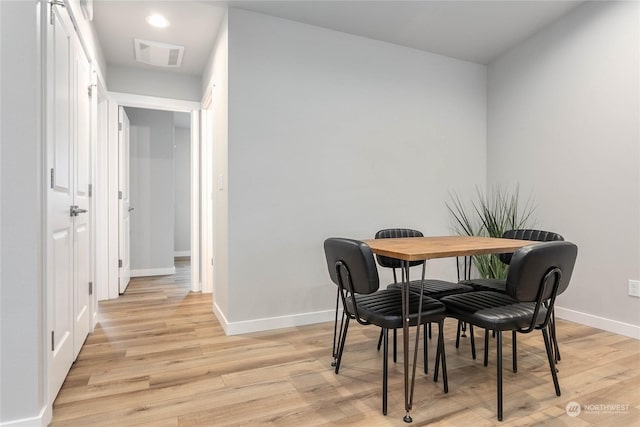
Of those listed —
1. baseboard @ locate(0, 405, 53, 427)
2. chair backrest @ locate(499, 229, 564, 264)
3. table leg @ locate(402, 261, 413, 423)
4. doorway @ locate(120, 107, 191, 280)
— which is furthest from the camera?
doorway @ locate(120, 107, 191, 280)

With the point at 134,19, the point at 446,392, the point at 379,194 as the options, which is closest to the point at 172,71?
the point at 134,19

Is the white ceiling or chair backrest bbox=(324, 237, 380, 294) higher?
the white ceiling

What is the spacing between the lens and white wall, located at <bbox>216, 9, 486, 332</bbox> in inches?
105

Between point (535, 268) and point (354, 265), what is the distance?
2.45ft

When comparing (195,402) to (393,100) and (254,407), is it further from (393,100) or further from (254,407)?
(393,100)

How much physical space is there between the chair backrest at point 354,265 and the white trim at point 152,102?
9.39 feet

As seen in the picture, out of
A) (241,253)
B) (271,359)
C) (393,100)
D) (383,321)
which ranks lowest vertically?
(271,359)

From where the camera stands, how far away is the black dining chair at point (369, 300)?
1.55 metres

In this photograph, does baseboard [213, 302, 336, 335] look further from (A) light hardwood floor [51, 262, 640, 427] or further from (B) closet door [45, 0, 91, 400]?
(B) closet door [45, 0, 91, 400]

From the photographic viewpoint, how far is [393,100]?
3.25m

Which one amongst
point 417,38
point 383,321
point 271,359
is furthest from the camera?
point 417,38

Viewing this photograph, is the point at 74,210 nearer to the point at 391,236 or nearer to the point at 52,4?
the point at 52,4

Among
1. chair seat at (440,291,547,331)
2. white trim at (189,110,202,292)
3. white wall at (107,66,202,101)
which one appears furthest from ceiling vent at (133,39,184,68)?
chair seat at (440,291,547,331)

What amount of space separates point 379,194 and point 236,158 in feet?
4.29
